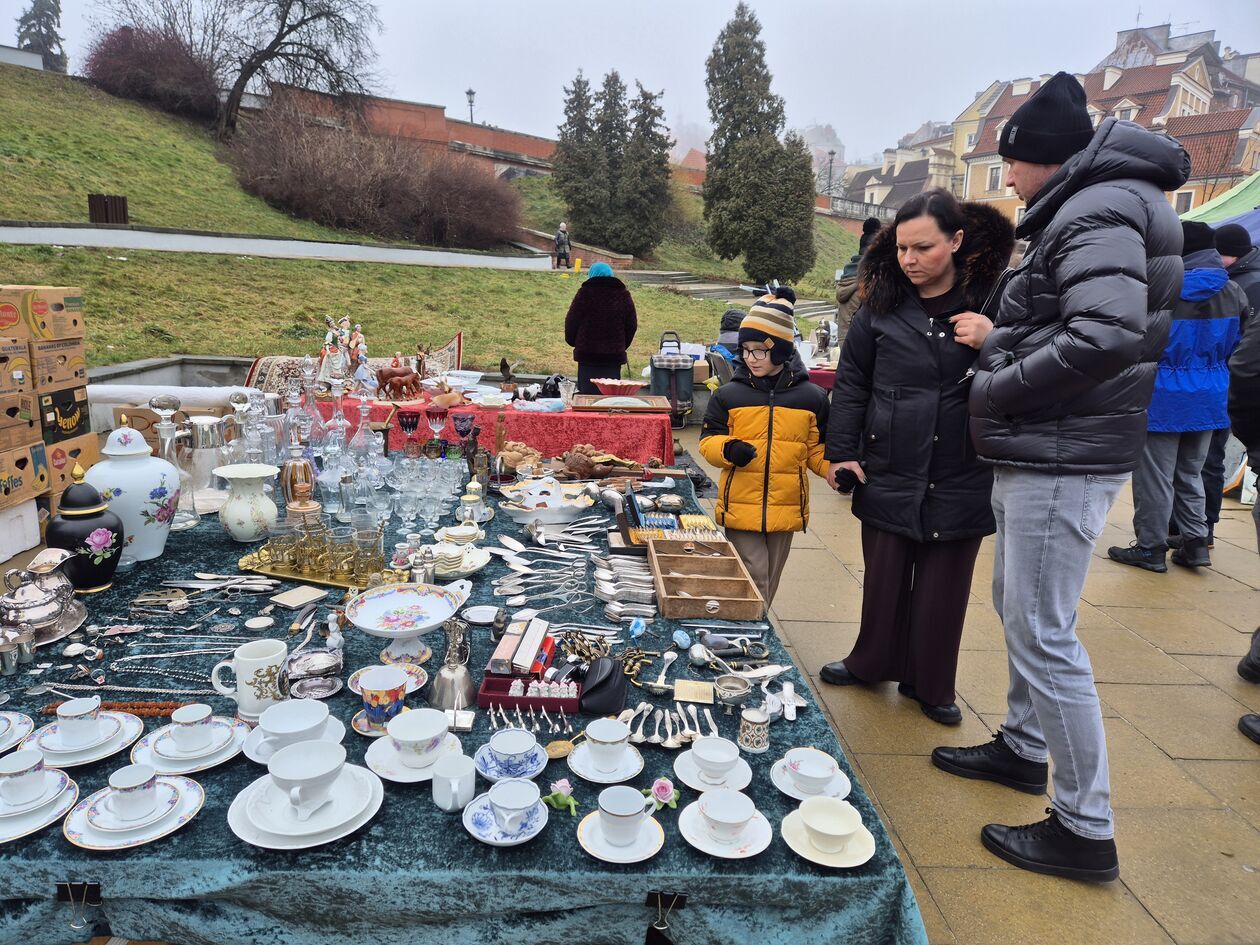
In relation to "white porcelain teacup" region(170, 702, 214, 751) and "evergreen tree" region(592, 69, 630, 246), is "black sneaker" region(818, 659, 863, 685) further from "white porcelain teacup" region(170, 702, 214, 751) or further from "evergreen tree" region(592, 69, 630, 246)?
"evergreen tree" region(592, 69, 630, 246)

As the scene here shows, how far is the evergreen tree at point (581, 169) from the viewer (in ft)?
92.0

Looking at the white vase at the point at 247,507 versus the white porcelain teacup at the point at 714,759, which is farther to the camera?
the white vase at the point at 247,507

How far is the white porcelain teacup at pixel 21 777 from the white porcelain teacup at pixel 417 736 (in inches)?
24.1

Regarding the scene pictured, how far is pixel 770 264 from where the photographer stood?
25922 mm

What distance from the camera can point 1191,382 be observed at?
455cm

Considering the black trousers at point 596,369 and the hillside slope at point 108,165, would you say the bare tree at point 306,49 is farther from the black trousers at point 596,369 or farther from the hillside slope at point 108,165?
the black trousers at point 596,369

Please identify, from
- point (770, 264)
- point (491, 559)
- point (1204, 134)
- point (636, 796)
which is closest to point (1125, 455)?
point (636, 796)

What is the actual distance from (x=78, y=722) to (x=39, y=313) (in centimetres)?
377

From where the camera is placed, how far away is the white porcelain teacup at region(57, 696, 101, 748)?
147 cm

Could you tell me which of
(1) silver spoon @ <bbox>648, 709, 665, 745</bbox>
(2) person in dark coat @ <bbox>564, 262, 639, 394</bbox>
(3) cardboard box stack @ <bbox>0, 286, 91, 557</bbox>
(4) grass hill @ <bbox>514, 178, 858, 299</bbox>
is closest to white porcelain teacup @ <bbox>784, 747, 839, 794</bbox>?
(1) silver spoon @ <bbox>648, 709, 665, 745</bbox>

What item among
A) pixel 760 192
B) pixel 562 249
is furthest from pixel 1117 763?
pixel 760 192

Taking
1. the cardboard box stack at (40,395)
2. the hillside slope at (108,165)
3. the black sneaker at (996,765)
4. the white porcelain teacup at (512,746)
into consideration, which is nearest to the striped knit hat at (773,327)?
the black sneaker at (996,765)

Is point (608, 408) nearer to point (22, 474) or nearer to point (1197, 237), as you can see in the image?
point (22, 474)

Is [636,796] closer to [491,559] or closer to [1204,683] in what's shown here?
[491,559]
